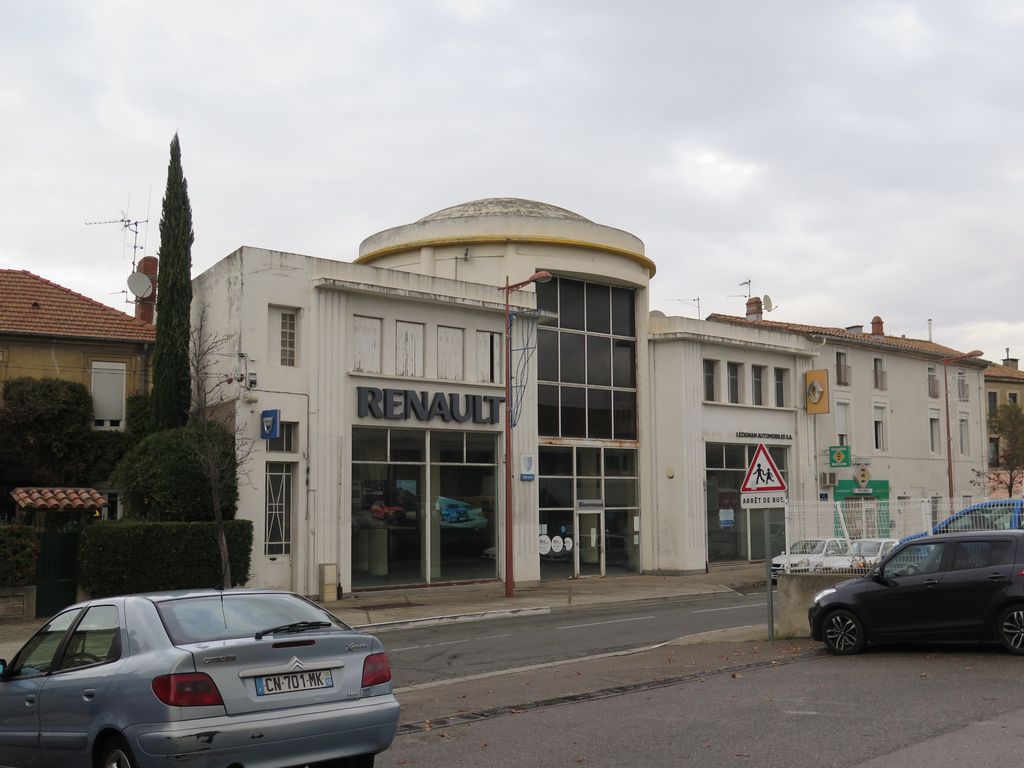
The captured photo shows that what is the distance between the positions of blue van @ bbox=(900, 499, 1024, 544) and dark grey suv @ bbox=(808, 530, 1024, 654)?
375cm

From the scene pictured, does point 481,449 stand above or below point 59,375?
below

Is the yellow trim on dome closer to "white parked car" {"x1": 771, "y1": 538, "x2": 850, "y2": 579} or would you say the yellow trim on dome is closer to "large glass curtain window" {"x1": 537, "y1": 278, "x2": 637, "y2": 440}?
"large glass curtain window" {"x1": 537, "y1": 278, "x2": 637, "y2": 440}

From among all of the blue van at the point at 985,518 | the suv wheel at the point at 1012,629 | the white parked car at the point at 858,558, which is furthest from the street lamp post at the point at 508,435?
the suv wheel at the point at 1012,629

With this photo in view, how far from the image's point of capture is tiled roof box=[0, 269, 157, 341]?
27766 mm

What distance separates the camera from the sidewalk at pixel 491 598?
837 inches

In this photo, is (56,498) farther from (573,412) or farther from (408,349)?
(573,412)

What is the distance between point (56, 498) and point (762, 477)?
16.8m

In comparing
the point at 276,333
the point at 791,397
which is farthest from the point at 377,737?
the point at 791,397

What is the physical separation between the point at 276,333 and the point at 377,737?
19566 millimetres

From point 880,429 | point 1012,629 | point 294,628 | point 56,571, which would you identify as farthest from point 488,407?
point 294,628

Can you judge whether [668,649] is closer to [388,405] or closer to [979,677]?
[979,677]

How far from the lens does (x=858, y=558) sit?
16641mm

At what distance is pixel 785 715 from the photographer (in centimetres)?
934

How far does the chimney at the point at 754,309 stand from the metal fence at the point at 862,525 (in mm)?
30033
